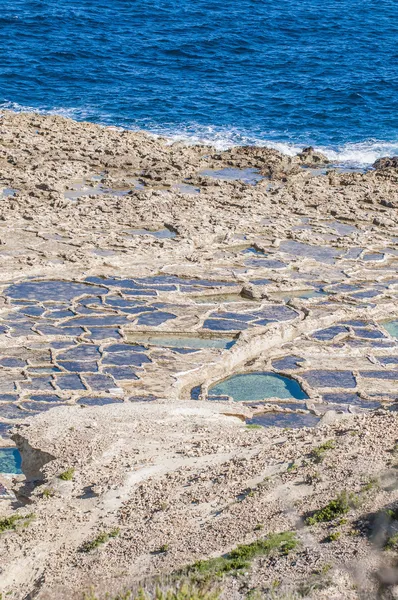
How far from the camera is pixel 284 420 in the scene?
17375mm

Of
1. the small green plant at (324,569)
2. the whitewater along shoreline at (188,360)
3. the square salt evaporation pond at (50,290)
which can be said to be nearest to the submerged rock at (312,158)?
the whitewater along shoreline at (188,360)

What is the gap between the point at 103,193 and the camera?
29.6 meters

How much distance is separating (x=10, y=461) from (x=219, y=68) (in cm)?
3892

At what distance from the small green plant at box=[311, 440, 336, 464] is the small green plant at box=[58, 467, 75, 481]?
3186mm

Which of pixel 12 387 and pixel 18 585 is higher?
pixel 18 585

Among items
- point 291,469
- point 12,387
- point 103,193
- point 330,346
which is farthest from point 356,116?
point 291,469

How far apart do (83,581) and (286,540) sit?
7.17 ft

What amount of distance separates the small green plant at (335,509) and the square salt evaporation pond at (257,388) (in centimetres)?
765

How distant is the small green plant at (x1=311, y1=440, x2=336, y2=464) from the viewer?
38.7 feet

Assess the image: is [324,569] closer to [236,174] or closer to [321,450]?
[321,450]

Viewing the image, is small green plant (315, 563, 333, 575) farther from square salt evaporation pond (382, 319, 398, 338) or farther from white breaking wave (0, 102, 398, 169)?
white breaking wave (0, 102, 398, 169)

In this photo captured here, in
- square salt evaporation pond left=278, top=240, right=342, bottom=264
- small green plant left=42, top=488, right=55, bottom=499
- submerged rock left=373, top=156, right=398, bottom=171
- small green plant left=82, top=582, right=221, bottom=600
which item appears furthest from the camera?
submerged rock left=373, top=156, right=398, bottom=171

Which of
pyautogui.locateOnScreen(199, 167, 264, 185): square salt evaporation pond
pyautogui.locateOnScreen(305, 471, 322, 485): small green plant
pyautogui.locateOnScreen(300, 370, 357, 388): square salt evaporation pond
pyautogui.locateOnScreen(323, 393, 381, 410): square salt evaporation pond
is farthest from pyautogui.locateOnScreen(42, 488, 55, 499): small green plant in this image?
pyautogui.locateOnScreen(199, 167, 264, 185): square salt evaporation pond

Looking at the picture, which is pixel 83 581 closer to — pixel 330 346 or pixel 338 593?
pixel 338 593
